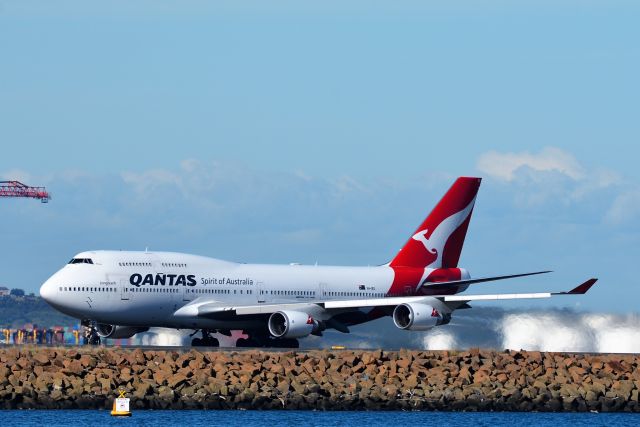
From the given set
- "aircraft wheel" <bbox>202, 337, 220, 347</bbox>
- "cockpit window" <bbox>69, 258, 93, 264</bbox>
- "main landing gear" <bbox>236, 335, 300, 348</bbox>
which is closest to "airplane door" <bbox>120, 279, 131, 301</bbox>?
"cockpit window" <bbox>69, 258, 93, 264</bbox>

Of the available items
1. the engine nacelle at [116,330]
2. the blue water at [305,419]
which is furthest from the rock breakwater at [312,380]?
the engine nacelle at [116,330]

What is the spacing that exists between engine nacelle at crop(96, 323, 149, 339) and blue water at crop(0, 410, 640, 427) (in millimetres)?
18575

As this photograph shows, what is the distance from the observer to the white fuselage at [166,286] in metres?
64.1

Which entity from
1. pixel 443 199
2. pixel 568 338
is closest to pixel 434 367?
pixel 568 338

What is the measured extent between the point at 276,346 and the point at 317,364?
13502mm

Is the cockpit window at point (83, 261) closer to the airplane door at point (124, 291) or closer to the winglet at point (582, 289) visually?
the airplane door at point (124, 291)

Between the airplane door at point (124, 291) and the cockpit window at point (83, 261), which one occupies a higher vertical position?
the cockpit window at point (83, 261)

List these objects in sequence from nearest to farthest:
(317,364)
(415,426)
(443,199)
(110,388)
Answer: (415,426), (110,388), (317,364), (443,199)

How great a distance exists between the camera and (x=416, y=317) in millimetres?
67312

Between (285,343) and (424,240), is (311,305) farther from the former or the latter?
(424,240)

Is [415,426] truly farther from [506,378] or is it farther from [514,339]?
[514,339]

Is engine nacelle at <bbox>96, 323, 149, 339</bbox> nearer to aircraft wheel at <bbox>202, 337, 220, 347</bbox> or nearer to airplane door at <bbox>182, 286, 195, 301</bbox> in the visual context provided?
aircraft wheel at <bbox>202, 337, 220, 347</bbox>

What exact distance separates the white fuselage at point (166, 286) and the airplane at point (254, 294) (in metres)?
0.04

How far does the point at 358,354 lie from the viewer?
56.7 meters
